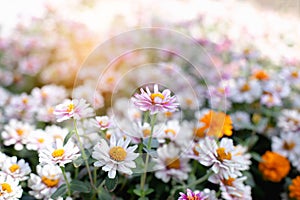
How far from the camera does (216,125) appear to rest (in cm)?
123

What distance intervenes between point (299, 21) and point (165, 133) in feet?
6.48

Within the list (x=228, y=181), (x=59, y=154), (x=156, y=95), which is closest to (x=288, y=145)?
(x=228, y=181)

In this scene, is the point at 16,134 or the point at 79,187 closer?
the point at 79,187

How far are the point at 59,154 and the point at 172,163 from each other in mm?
358

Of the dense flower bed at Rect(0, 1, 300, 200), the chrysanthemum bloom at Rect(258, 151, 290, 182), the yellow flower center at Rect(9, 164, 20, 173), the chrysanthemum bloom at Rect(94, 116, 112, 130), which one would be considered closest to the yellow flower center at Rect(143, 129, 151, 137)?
the dense flower bed at Rect(0, 1, 300, 200)

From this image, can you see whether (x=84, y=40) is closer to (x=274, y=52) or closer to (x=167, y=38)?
(x=167, y=38)

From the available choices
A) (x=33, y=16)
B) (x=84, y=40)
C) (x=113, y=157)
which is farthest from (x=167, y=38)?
(x=113, y=157)

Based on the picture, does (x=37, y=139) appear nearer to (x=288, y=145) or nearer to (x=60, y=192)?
(x=60, y=192)

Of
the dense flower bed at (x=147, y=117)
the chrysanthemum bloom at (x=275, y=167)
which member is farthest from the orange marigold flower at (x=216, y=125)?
the chrysanthemum bloom at (x=275, y=167)

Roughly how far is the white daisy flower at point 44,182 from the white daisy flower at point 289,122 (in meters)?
0.80

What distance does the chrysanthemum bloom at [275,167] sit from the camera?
1.36m

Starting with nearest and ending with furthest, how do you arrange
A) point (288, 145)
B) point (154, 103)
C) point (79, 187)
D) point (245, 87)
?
point (154, 103), point (79, 187), point (288, 145), point (245, 87)

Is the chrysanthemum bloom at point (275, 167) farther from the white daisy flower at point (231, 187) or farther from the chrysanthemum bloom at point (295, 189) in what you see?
the white daisy flower at point (231, 187)

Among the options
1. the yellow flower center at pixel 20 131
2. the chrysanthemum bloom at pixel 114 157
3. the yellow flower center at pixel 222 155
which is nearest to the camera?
the chrysanthemum bloom at pixel 114 157
